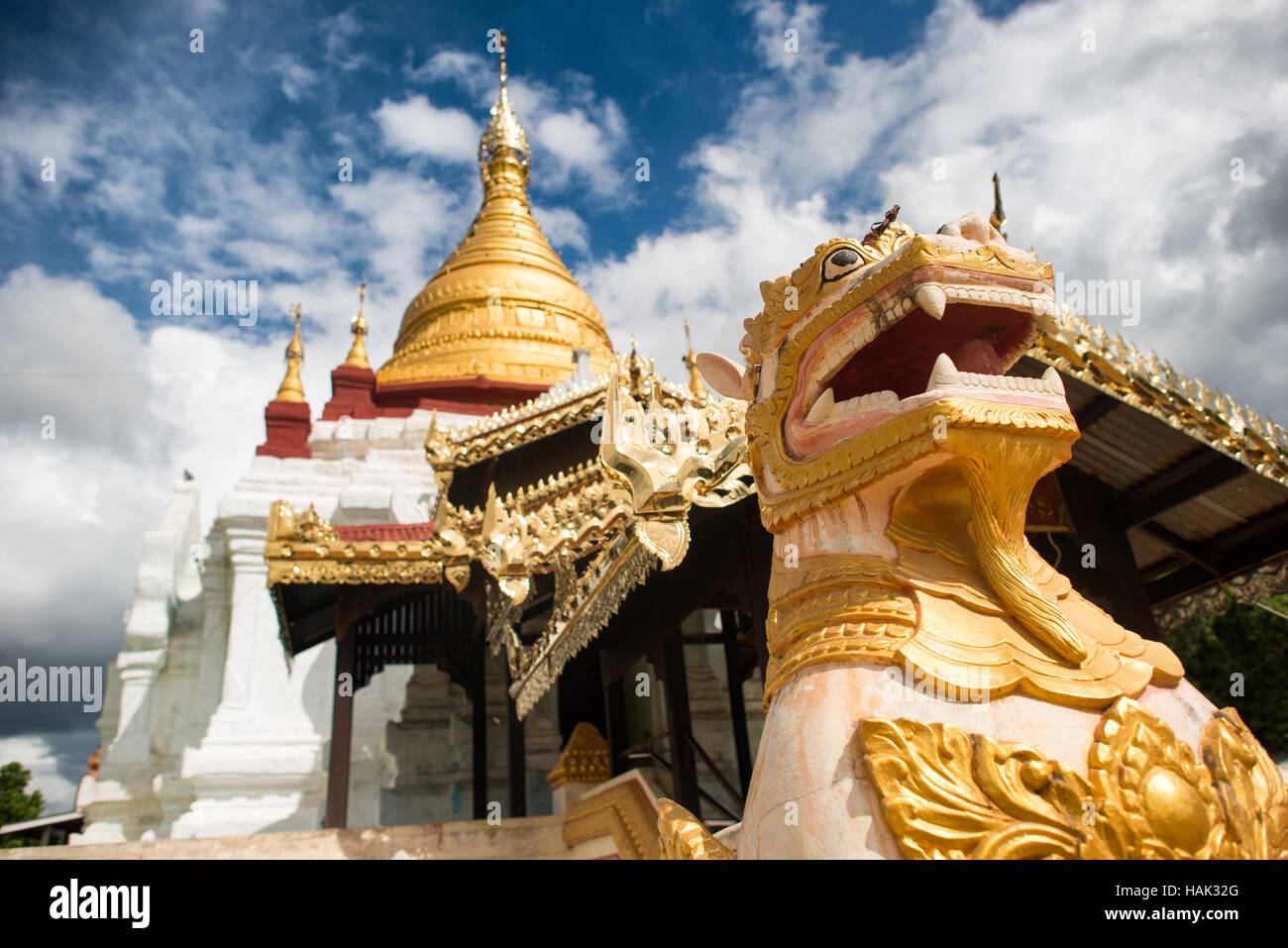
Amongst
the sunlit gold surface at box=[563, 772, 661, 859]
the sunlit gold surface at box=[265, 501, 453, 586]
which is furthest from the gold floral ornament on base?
the sunlit gold surface at box=[265, 501, 453, 586]

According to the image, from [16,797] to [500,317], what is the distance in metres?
22.3

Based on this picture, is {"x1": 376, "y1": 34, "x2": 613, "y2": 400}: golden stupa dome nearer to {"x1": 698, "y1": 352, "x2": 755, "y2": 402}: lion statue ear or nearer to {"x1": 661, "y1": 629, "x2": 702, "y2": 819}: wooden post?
{"x1": 661, "y1": 629, "x2": 702, "y2": 819}: wooden post

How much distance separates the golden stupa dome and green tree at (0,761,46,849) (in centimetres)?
1867

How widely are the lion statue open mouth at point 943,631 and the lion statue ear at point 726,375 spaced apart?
0.95 feet

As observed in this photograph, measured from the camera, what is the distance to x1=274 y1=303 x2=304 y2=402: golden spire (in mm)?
19750

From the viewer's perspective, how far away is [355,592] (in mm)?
9086

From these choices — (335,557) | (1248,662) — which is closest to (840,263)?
(335,557)

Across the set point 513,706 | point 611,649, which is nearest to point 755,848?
point 611,649

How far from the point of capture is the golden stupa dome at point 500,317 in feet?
64.4

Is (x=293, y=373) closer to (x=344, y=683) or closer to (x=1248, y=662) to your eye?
(x=344, y=683)

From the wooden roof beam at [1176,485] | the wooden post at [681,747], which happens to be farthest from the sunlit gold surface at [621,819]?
the wooden roof beam at [1176,485]

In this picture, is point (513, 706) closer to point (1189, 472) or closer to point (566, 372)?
point (1189, 472)

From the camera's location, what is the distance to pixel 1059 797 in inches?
75.1

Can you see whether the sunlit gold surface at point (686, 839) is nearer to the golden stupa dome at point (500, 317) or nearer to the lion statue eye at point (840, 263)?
the lion statue eye at point (840, 263)
